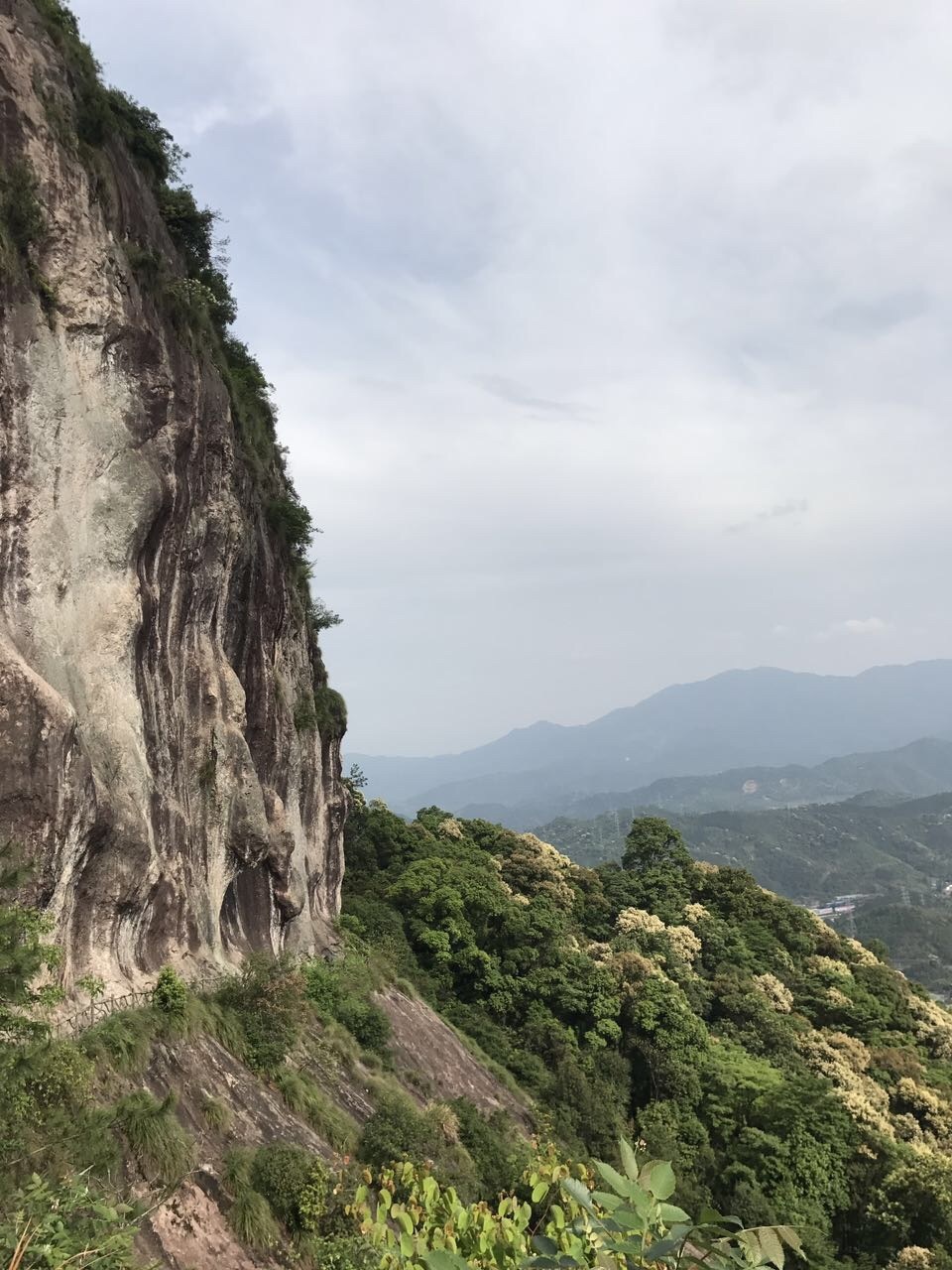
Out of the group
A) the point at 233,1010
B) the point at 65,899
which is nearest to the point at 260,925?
the point at 233,1010

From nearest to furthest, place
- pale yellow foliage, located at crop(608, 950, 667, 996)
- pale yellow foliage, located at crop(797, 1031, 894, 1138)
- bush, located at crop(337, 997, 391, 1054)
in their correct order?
bush, located at crop(337, 997, 391, 1054)
pale yellow foliage, located at crop(797, 1031, 894, 1138)
pale yellow foliage, located at crop(608, 950, 667, 996)

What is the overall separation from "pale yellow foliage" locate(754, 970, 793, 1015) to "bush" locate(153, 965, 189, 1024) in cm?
3153

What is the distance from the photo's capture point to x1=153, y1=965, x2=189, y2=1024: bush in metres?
14.0

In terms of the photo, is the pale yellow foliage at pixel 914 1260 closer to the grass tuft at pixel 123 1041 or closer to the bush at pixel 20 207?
the grass tuft at pixel 123 1041

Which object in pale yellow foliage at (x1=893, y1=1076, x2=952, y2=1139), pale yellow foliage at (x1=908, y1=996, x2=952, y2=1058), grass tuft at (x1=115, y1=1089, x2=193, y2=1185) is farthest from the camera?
pale yellow foliage at (x1=908, y1=996, x2=952, y2=1058)

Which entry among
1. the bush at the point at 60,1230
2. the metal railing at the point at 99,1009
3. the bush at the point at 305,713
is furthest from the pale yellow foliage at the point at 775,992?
the bush at the point at 60,1230

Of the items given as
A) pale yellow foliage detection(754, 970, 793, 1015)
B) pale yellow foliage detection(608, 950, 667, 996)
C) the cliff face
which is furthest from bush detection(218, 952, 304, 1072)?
pale yellow foliage detection(754, 970, 793, 1015)

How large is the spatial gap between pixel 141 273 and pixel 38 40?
4.92m

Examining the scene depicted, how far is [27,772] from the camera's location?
38.0 ft

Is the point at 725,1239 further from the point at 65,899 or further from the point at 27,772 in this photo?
the point at 65,899

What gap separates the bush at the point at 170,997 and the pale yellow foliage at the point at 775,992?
31.5m

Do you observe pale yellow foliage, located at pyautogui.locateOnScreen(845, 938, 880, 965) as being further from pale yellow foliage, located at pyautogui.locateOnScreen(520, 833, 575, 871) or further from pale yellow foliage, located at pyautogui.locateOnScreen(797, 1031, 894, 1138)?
pale yellow foliage, located at pyautogui.locateOnScreen(520, 833, 575, 871)

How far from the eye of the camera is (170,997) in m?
14.1

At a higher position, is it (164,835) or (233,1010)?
(164,835)
